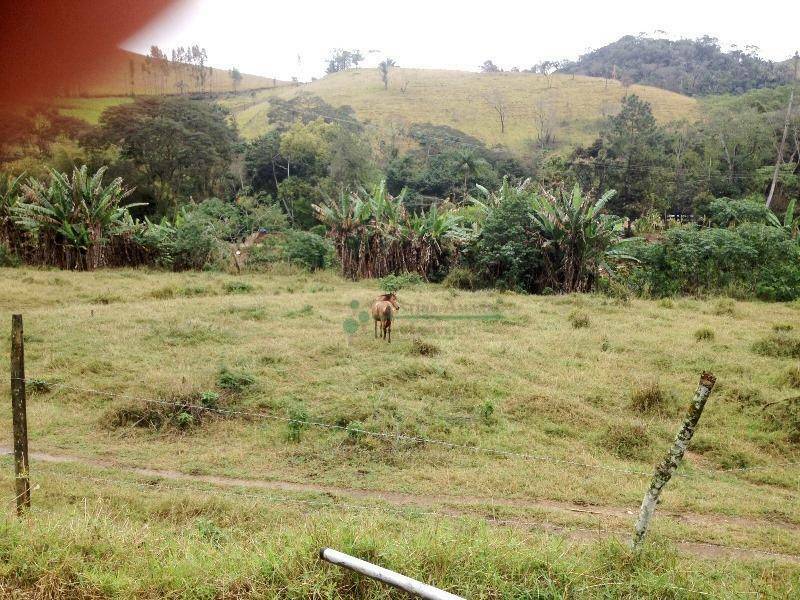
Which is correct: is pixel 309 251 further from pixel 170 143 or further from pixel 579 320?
pixel 170 143

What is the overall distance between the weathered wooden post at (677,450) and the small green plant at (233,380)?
5419mm

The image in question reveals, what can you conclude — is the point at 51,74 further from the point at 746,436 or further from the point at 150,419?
the point at 746,436

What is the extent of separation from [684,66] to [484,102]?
29585mm

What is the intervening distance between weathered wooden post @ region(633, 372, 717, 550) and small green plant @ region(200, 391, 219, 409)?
203 inches

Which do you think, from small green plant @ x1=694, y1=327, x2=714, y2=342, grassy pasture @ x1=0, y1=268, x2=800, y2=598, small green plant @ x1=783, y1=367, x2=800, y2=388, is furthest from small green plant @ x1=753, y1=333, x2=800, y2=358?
small green plant @ x1=783, y1=367, x2=800, y2=388

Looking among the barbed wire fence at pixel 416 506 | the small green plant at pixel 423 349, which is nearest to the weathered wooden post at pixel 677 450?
the barbed wire fence at pixel 416 506

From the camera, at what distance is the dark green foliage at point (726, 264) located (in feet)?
50.9

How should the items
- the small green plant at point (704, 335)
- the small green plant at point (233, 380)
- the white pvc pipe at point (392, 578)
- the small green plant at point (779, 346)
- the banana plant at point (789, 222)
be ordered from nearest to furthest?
the white pvc pipe at point (392, 578)
the small green plant at point (233, 380)
the small green plant at point (779, 346)
the small green plant at point (704, 335)
the banana plant at point (789, 222)

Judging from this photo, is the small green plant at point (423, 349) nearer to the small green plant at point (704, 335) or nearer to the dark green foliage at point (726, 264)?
the small green plant at point (704, 335)

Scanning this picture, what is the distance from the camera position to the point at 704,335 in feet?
35.3

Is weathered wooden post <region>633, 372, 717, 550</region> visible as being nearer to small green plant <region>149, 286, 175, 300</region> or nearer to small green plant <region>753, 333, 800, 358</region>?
small green plant <region>753, 333, 800, 358</region>

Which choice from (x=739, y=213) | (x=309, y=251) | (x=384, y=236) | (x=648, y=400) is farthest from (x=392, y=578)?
(x=739, y=213)

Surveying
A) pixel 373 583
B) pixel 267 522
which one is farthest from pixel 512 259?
pixel 373 583

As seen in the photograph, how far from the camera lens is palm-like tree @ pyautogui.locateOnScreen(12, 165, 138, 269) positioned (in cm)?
1658
